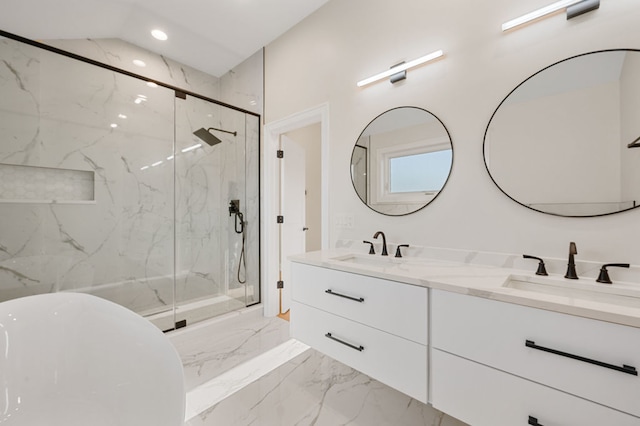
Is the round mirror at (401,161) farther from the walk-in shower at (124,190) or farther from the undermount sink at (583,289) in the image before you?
the walk-in shower at (124,190)

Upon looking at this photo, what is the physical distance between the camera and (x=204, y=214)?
3045 mm

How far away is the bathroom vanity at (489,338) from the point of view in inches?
33.2

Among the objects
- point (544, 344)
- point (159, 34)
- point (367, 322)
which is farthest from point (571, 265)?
point (159, 34)

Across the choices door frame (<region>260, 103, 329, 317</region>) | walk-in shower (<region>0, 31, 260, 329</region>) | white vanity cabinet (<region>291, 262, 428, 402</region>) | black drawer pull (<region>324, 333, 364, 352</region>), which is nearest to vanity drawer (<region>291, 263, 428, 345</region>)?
white vanity cabinet (<region>291, 262, 428, 402</region>)

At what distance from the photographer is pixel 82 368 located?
1074mm

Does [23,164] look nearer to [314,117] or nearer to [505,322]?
[314,117]

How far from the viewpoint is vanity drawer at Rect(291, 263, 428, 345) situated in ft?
4.08

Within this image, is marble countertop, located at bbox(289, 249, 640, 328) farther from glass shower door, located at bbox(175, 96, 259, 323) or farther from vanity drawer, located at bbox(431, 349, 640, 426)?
glass shower door, located at bbox(175, 96, 259, 323)

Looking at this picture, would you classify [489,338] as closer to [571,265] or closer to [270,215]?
[571,265]

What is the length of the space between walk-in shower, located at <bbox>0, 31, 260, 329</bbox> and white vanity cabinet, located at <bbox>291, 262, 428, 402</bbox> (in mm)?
1490

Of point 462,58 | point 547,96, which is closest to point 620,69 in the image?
point 547,96

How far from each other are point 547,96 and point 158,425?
2.19m

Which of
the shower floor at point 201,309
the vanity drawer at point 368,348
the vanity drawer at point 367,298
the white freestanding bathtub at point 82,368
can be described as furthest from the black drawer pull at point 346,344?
the shower floor at point 201,309

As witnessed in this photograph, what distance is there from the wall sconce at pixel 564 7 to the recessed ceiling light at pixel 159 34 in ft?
9.95
